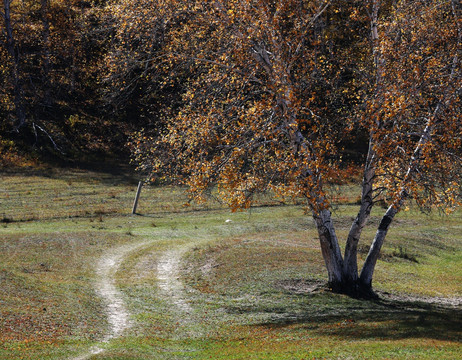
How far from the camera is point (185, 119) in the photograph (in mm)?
17109

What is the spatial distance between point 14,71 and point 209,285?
31.7 metres

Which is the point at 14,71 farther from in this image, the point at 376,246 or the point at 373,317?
the point at 373,317

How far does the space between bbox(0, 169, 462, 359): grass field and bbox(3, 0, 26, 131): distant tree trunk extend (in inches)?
520

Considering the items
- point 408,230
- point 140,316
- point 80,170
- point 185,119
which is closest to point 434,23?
point 185,119

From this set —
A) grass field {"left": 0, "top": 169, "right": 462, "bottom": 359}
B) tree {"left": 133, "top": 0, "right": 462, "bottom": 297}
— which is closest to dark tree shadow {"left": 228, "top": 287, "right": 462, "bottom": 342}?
grass field {"left": 0, "top": 169, "right": 462, "bottom": 359}

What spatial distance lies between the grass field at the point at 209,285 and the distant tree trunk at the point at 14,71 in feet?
43.3

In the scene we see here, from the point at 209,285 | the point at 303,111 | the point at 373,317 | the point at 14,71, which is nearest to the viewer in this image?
the point at 373,317

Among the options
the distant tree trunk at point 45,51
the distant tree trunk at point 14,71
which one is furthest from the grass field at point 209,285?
the distant tree trunk at point 45,51

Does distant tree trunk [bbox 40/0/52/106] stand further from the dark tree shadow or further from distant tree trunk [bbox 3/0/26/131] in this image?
the dark tree shadow

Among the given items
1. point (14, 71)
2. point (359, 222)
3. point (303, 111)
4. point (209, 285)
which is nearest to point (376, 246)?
point (359, 222)

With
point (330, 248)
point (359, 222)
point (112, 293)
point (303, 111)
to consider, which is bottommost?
point (112, 293)

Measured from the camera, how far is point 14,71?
44.0 metres

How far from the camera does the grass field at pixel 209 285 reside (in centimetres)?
1296

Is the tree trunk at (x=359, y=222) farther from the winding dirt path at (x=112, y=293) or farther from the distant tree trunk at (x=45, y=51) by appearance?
the distant tree trunk at (x=45, y=51)
